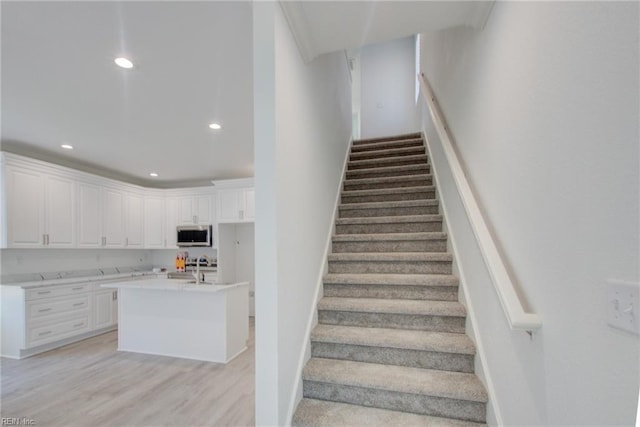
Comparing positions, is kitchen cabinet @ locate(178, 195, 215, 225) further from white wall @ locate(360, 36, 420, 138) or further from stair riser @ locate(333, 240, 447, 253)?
stair riser @ locate(333, 240, 447, 253)

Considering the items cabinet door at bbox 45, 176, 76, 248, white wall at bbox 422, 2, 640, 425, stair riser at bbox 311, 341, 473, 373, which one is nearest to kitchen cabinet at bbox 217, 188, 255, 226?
cabinet door at bbox 45, 176, 76, 248

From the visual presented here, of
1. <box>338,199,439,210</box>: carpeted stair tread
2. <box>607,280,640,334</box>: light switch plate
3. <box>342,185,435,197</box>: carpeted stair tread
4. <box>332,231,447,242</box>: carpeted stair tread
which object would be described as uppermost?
<box>342,185,435,197</box>: carpeted stair tread

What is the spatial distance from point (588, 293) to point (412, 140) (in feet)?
11.8

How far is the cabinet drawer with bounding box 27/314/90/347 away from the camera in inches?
143

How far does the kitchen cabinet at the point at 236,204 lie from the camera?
17.3ft

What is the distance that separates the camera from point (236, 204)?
5371 millimetres

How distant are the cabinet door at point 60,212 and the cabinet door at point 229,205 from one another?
218 cm

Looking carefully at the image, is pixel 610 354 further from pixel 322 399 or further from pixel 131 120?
pixel 131 120

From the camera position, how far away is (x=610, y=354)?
746mm

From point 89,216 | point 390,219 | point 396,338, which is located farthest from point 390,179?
point 89,216

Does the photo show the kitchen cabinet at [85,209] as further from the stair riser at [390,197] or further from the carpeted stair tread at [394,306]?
the carpeted stair tread at [394,306]

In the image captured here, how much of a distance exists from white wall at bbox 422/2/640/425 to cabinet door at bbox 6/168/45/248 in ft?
17.4

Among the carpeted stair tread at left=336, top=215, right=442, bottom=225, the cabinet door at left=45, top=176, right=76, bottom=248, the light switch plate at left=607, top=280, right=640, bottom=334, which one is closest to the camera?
the light switch plate at left=607, top=280, right=640, bottom=334

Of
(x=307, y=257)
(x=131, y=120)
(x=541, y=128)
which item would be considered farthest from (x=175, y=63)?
(x=541, y=128)
